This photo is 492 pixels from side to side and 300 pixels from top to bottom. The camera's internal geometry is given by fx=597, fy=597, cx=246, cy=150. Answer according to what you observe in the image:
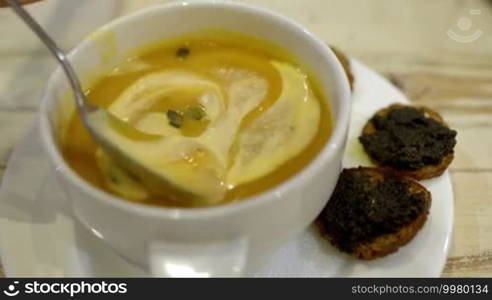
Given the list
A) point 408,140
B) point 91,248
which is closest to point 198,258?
point 91,248

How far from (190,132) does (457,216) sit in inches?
26.6

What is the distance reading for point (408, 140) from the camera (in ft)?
4.26

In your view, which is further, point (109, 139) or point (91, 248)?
point (91, 248)

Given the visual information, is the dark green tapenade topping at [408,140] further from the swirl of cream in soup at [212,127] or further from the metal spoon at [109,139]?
the metal spoon at [109,139]

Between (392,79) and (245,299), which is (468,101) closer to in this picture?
(392,79)

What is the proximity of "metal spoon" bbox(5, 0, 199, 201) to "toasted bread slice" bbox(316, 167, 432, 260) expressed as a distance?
0.33 meters

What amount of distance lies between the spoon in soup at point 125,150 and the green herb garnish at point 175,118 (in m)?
0.08

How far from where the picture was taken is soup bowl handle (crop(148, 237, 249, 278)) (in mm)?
870

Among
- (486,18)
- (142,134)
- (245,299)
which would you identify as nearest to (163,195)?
(142,134)

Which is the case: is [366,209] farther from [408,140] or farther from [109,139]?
[109,139]

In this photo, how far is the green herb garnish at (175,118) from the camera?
3.63 feet

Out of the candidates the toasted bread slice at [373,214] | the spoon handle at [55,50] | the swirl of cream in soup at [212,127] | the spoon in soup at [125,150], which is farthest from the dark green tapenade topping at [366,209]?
the spoon handle at [55,50]

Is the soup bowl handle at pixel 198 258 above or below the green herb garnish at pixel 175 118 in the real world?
below

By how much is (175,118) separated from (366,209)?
409 millimetres
